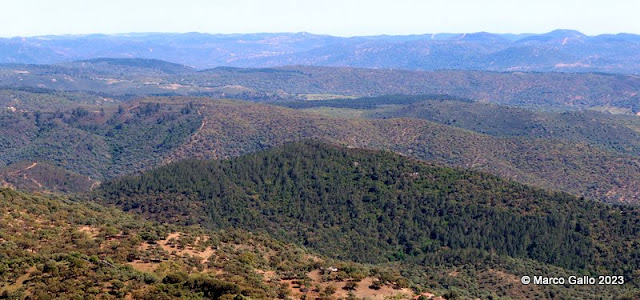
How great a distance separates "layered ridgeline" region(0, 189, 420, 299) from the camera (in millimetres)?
49969

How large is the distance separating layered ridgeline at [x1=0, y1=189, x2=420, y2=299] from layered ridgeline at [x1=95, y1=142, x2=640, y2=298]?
74.7 ft

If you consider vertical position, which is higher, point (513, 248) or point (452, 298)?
point (452, 298)

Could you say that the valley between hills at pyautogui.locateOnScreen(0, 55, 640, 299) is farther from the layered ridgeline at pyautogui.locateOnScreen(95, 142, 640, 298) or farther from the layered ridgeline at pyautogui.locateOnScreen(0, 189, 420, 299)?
the layered ridgeline at pyautogui.locateOnScreen(95, 142, 640, 298)

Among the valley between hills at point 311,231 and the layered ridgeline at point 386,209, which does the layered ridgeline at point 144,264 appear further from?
the layered ridgeline at point 386,209

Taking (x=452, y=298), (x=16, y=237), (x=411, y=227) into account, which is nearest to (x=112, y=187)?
(x=411, y=227)

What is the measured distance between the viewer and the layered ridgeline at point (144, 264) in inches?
1967

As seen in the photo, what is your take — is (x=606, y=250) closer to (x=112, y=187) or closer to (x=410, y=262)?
(x=410, y=262)

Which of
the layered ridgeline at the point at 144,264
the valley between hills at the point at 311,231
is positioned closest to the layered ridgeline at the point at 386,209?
the valley between hills at the point at 311,231

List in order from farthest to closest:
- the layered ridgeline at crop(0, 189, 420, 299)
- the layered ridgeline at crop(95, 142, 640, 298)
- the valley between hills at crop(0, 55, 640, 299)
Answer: the layered ridgeline at crop(95, 142, 640, 298) → the valley between hills at crop(0, 55, 640, 299) → the layered ridgeline at crop(0, 189, 420, 299)

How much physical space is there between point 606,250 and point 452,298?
41.6 meters

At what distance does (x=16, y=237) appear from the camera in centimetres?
6106

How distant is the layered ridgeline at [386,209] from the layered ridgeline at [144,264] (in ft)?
74.7

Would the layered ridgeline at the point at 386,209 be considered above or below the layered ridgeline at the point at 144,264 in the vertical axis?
below

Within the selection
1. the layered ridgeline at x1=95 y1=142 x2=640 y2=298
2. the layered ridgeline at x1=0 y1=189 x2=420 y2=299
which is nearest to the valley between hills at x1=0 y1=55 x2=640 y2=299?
the layered ridgeline at x1=0 y1=189 x2=420 y2=299
